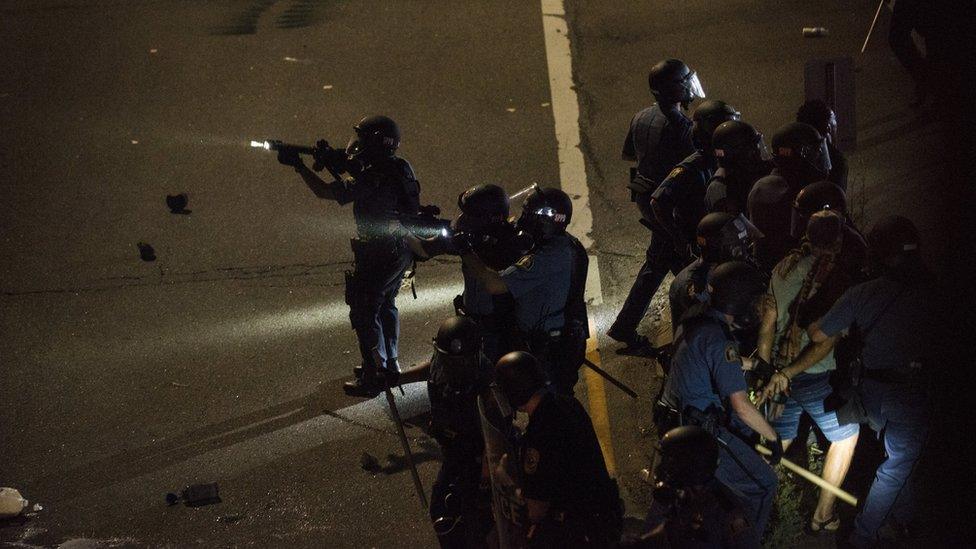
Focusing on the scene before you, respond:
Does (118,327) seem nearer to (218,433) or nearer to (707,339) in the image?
(218,433)

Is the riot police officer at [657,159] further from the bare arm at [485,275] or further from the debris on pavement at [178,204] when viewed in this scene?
the debris on pavement at [178,204]

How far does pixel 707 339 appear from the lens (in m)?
5.52

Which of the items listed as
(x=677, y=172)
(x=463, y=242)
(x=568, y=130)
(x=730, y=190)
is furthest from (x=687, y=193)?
(x=568, y=130)

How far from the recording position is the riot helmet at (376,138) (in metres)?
7.55

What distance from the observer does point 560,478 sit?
486cm

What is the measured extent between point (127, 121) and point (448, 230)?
6.27 m

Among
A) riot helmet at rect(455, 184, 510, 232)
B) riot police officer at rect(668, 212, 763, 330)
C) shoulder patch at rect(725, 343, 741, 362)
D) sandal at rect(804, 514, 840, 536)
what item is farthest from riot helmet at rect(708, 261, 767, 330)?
riot helmet at rect(455, 184, 510, 232)

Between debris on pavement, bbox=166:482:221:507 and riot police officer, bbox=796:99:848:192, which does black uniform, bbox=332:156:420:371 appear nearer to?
debris on pavement, bbox=166:482:221:507

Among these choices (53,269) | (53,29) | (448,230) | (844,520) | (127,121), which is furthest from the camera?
(53,29)

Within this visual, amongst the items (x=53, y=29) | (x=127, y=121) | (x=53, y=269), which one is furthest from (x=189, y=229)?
(x=53, y=29)

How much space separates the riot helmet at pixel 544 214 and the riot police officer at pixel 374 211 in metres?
1.25

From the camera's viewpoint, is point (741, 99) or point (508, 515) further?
point (741, 99)

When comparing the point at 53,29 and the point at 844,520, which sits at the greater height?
the point at 53,29

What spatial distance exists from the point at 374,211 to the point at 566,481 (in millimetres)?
3264
